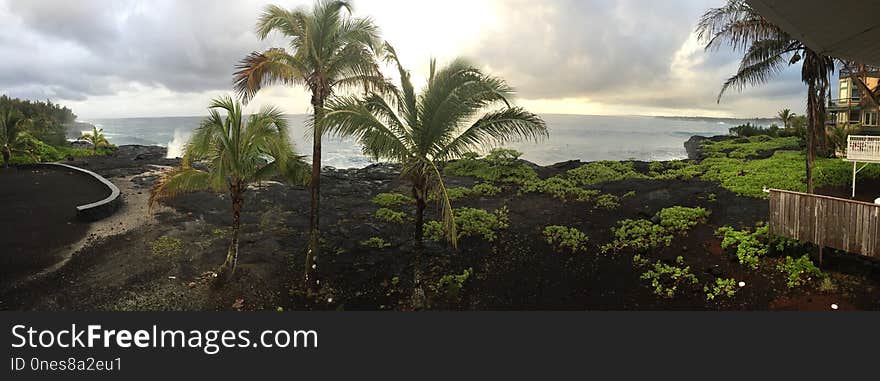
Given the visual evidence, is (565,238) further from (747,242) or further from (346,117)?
(346,117)

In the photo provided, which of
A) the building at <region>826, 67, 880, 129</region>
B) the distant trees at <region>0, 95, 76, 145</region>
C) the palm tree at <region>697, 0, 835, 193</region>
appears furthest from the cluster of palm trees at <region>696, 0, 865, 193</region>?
the distant trees at <region>0, 95, 76, 145</region>

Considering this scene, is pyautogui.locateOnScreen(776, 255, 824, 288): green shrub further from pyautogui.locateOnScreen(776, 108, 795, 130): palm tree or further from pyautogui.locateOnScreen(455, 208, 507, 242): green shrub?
pyautogui.locateOnScreen(776, 108, 795, 130): palm tree

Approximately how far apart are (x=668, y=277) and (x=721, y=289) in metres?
1.17

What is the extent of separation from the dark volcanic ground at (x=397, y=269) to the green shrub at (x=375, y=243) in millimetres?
217

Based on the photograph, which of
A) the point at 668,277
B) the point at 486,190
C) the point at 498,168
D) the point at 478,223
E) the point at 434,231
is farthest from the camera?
the point at 498,168

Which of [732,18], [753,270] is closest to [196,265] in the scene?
[753,270]

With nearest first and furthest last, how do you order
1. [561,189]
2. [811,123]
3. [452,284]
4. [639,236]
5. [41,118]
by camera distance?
[452,284] → [811,123] → [639,236] → [561,189] → [41,118]

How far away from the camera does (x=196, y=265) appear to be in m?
12.4

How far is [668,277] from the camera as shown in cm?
1103

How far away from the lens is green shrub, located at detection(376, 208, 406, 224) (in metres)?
16.5

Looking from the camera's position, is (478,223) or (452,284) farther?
(478,223)

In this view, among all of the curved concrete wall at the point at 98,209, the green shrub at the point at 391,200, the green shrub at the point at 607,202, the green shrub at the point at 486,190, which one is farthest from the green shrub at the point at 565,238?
the curved concrete wall at the point at 98,209

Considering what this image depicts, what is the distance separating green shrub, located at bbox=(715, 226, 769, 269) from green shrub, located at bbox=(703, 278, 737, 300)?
110cm

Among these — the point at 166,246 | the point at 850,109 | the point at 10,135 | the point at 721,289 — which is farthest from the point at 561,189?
the point at 850,109
